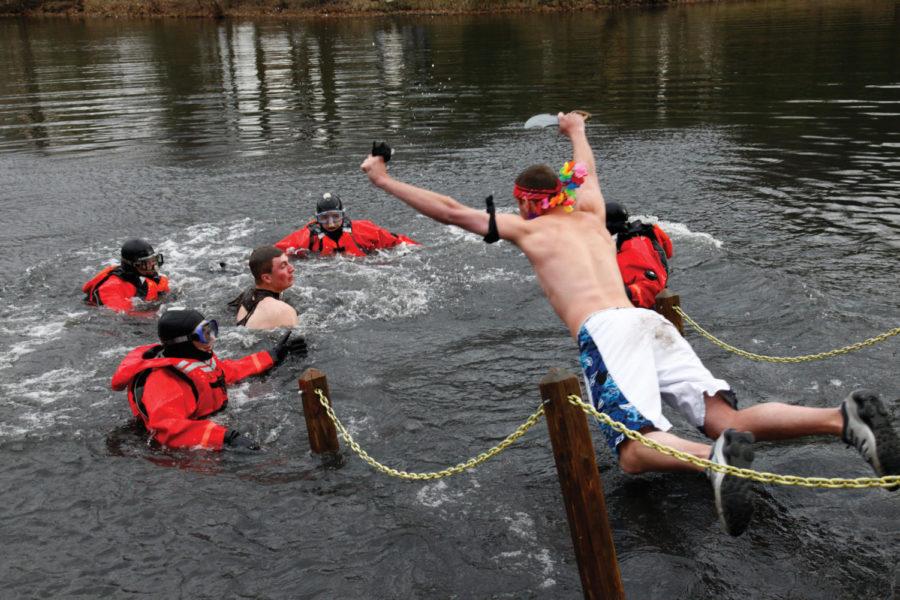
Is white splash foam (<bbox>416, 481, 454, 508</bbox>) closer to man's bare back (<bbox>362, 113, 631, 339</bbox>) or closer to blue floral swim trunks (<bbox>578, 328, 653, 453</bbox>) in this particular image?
blue floral swim trunks (<bbox>578, 328, 653, 453</bbox>)

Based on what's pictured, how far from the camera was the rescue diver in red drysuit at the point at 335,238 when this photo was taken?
11797 millimetres

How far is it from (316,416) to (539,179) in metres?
2.62

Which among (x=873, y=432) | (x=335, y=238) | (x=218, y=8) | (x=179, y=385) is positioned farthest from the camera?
(x=218, y=8)

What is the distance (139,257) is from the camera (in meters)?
10.2

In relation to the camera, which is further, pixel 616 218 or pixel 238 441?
pixel 616 218

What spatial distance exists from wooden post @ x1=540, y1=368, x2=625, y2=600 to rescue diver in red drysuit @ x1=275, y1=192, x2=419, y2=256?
7766 mm

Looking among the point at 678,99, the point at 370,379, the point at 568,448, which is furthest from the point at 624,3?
the point at 568,448

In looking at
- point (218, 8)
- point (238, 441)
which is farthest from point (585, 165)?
point (218, 8)

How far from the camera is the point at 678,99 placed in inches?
869

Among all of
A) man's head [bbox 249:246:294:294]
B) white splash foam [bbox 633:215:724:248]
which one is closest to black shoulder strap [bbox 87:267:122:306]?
man's head [bbox 249:246:294:294]

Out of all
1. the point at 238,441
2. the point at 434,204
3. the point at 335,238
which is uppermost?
A: the point at 434,204

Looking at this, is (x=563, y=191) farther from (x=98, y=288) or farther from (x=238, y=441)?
(x=98, y=288)

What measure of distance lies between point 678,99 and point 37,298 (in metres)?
17.1

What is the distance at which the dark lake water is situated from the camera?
221 inches
